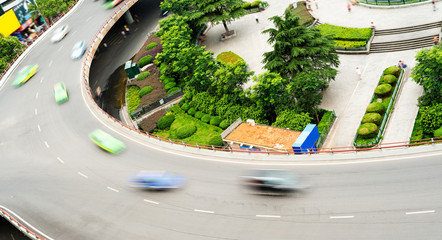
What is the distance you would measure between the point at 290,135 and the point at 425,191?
563 inches

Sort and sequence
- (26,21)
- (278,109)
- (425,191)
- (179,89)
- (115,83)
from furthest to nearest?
1. (26,21)
2. (115,83)
3. (179,89)
4. (278,109)
5. (425,191)

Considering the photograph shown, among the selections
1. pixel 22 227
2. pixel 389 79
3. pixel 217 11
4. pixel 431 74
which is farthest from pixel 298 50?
pixel 22 227

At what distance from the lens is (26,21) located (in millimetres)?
88938

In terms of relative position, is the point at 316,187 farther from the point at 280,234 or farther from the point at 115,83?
the point at 115,83

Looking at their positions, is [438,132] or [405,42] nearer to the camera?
[438,132]

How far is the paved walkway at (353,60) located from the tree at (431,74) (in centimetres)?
271

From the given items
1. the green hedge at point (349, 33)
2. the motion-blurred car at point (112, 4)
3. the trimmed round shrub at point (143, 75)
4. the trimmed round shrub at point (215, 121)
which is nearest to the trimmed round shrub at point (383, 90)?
the green hedge at point (349, 33)

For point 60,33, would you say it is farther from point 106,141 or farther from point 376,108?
point 376,108

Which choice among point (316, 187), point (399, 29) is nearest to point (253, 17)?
point (399, 29)

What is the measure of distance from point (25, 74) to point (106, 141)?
87.1 feet

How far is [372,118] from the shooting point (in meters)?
39.9

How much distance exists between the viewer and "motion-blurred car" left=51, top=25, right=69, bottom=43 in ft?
234

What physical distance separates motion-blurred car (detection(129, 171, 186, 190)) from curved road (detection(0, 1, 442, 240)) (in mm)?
693

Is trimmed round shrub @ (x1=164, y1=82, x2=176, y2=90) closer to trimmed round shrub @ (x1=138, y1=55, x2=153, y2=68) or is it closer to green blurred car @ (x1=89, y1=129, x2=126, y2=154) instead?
trimmed round shrub @ (x1=138, y1=55, x2=153, y2=68)
